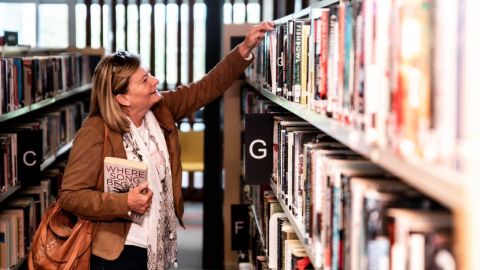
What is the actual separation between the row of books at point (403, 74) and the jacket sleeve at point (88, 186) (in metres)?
1.24

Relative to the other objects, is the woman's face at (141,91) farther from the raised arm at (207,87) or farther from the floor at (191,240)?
the floor at (191,240)

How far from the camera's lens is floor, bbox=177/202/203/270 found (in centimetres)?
676

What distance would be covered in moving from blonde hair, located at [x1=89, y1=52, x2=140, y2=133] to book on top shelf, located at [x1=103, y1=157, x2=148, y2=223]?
7.1 inches

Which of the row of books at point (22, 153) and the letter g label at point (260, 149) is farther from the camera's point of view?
the row of books at point (22, 153)

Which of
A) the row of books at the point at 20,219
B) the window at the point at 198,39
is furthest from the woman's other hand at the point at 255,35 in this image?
the window at the point at 198,39

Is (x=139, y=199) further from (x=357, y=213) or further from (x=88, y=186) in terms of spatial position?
(x=357, y=213)

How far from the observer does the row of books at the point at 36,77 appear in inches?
177

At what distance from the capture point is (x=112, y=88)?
344cm

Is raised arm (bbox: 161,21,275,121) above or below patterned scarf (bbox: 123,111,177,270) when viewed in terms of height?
above

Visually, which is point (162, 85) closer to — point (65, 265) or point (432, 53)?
point (65, 265)

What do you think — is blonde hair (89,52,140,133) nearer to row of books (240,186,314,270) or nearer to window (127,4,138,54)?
row of books (240,186,314,270)

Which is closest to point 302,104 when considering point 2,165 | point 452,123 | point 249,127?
point 249,127

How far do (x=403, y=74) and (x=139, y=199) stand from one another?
2.12 m

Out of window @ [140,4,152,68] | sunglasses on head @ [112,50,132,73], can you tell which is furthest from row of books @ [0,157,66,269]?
window @ [140,4,152,68]
